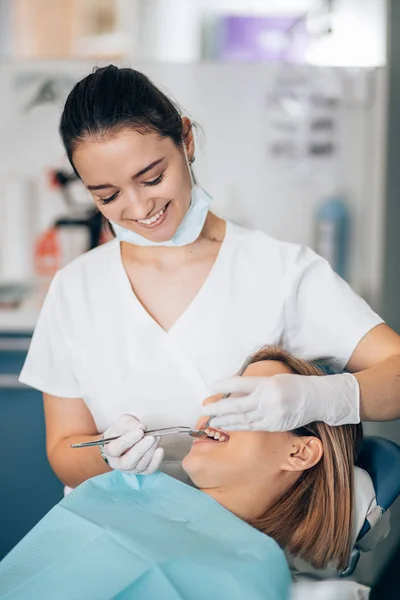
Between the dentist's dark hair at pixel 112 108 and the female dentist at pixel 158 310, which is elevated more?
the dentist's dark hair at pixel 112 108

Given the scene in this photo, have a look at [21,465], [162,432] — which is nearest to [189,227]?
[162,432]

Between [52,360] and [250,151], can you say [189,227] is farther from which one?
[250,151]

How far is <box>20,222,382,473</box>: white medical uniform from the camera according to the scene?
1.36 m

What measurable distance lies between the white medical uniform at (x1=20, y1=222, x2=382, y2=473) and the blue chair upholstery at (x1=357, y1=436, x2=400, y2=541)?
6.0 inches

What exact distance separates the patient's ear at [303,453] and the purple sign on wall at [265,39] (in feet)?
6.64

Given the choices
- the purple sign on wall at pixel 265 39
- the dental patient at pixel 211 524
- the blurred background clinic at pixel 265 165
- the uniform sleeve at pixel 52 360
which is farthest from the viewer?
the purple sign on wall at pixel 265 39

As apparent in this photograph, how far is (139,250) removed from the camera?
1.48 metres

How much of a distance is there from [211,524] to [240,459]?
11 centimetres

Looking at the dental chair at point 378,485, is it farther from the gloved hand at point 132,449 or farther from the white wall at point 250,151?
the white wall at point 250,151

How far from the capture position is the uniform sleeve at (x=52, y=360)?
55.8 inches

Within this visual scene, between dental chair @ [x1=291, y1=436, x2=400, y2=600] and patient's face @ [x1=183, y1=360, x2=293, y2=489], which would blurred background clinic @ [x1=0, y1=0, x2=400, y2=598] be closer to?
dental chair @ [x1=291, y1=436, x2=400, y2=600]

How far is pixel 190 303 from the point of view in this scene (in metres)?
1.40

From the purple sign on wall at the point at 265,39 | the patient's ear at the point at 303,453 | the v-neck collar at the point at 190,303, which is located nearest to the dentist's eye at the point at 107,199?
the v-neck collar at the point at 190,303

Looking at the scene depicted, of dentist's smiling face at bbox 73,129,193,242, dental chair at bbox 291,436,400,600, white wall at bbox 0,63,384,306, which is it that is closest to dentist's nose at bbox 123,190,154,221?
dentist's smiling face at bbox 73,129,193,242
